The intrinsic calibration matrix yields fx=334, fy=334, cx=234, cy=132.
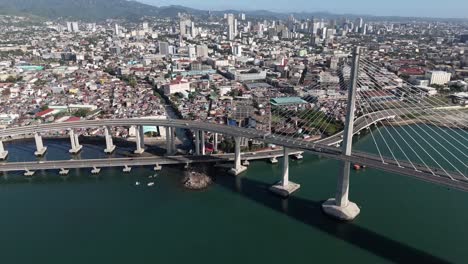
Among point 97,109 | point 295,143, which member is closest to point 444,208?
point 295,143

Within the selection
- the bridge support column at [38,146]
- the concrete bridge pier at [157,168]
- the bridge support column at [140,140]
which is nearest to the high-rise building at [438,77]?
the bridge support column at [140,140]

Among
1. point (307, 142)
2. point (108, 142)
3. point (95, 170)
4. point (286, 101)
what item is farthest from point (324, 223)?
point (286, 101)

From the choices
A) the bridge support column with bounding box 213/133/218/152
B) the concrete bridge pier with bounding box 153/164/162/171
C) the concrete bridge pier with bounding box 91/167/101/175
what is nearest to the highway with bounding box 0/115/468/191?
the bridge support column with bounding box 213/133/218/152

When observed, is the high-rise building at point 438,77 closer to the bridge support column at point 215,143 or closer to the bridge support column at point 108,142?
the bridge support column at point 215,143

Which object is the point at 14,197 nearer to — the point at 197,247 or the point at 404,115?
the point at 197,247

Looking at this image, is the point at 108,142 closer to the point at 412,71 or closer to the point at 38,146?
the point at 38,146

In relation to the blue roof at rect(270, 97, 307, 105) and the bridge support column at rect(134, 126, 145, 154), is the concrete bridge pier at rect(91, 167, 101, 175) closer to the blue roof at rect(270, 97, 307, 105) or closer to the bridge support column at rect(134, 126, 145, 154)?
the bridge support column at rect(134, 126, 145, 154)

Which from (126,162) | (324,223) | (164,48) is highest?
(164,48)
